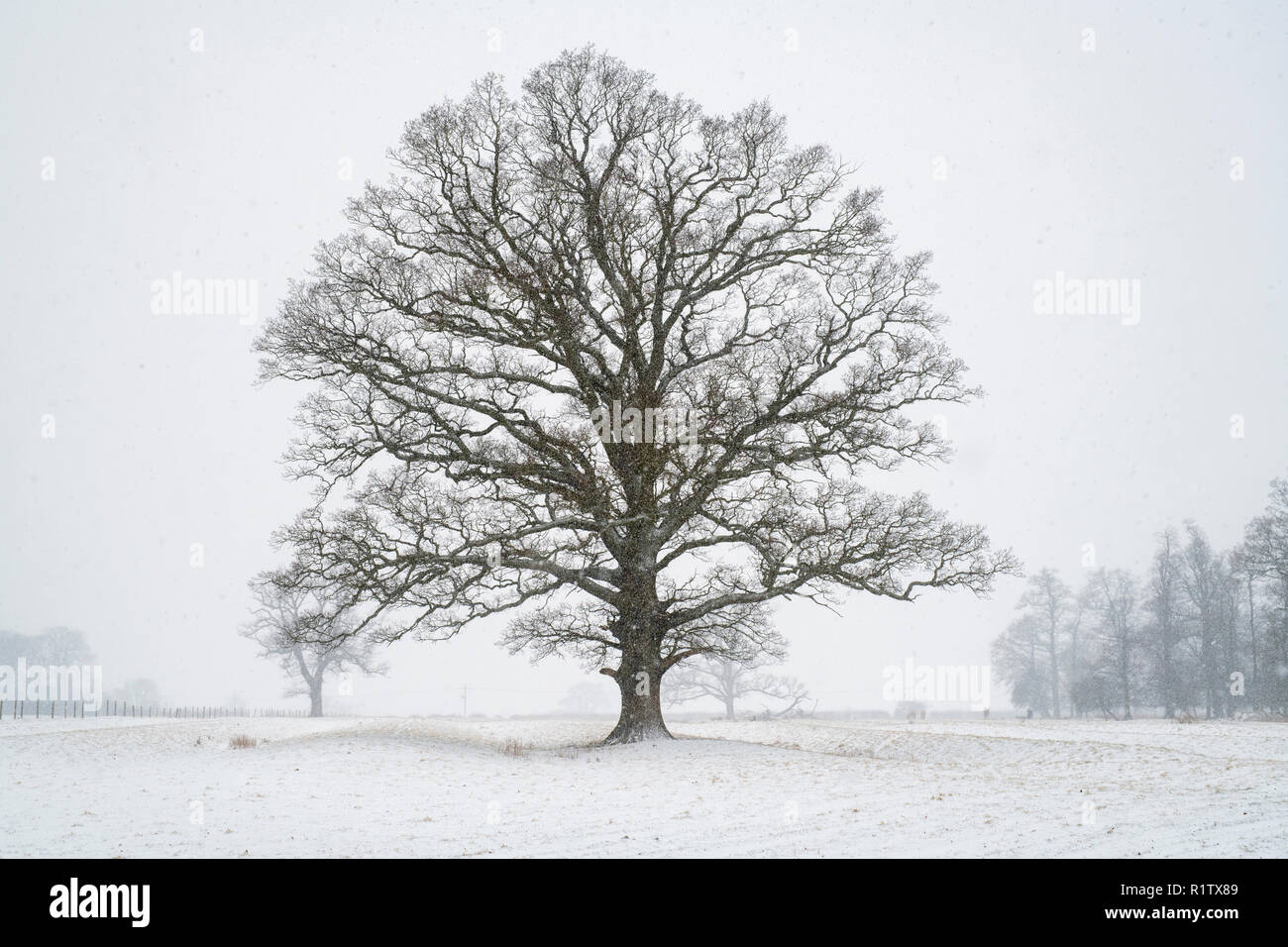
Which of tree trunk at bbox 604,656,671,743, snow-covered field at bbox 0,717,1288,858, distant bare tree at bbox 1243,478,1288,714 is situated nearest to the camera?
snow-covered field at bbox 0,717,1288,858

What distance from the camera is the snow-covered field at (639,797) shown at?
9.21 m

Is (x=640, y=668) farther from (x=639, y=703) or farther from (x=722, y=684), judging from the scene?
(x=722, y=684)

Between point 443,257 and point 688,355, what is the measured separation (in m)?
5.78

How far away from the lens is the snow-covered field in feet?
30.2

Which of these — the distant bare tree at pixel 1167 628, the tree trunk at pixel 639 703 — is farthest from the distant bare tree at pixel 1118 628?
the tree trunk at pixel 639 703

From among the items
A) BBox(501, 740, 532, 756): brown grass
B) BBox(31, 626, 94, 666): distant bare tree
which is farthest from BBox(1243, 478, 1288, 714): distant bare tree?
BBox(31, 626, 94, 666): distant bare tree

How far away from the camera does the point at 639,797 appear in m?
12.6
